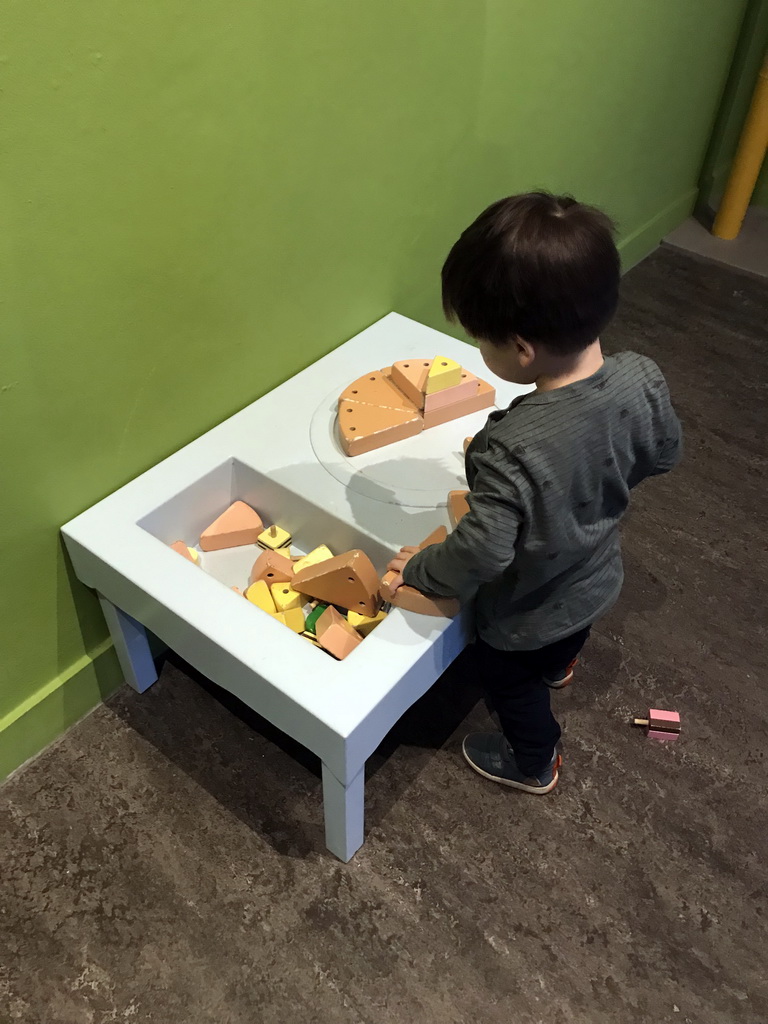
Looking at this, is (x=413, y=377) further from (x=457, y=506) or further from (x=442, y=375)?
(x=457, y=506)

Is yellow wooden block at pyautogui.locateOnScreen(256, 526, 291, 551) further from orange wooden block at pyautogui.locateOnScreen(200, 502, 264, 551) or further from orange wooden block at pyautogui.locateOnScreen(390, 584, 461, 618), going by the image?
orange wooden block at pyautogui.locateOnScreen(390, 584, 461, 618)

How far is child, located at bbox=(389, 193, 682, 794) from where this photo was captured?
0.75 m

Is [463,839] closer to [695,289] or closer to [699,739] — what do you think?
[699,739]

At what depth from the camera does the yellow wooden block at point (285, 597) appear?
3.62 ft

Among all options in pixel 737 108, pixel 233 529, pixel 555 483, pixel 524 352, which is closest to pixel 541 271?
pixel 524 352

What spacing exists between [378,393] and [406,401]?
0.05m

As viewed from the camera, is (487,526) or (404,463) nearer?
(487,526)

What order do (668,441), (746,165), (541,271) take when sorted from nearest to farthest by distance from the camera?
(541,271)
(668,441)
(746,165)

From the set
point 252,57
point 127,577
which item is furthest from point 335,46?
point 127,577

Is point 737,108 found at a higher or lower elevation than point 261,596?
higher

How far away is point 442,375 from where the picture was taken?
47.7 inches

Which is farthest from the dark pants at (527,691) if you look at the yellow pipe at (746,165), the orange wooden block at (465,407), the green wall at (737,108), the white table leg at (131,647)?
the green wall at (737,108)

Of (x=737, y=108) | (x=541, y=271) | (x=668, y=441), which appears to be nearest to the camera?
(x=541, y=271)

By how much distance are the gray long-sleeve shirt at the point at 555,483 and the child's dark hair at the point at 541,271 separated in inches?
2.7
